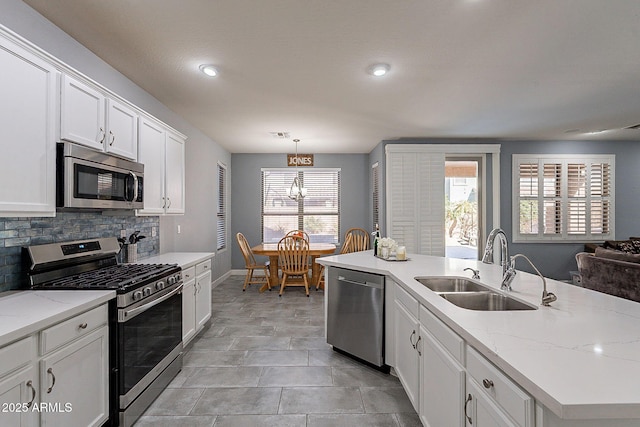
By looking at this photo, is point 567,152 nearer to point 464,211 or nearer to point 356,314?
point 464,211

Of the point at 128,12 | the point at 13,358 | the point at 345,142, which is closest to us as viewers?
the point at 13,358

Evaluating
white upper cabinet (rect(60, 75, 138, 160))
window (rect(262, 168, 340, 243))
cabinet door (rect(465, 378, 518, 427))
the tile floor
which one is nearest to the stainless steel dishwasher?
the tile floor

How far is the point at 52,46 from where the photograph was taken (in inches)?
82.8

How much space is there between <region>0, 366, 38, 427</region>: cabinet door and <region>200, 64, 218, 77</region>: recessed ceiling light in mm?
2345

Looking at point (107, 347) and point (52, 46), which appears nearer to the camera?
point (107, 347)

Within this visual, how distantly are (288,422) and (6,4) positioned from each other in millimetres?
2997

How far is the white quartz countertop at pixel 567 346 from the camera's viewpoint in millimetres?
785

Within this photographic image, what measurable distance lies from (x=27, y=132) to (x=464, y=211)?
5.98 meters

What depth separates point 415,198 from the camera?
532 cm

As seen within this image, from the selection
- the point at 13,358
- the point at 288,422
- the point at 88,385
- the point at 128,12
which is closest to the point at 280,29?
the point at 128,12

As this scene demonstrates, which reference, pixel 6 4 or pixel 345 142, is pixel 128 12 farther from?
pixel 345 142

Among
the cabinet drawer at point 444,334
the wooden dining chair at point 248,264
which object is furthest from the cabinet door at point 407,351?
the wooden dining chair at point 248,264

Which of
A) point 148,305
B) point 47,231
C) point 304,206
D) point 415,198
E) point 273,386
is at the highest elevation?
point 415,198

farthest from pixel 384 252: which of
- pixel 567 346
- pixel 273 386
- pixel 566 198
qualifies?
pixel 566 198
